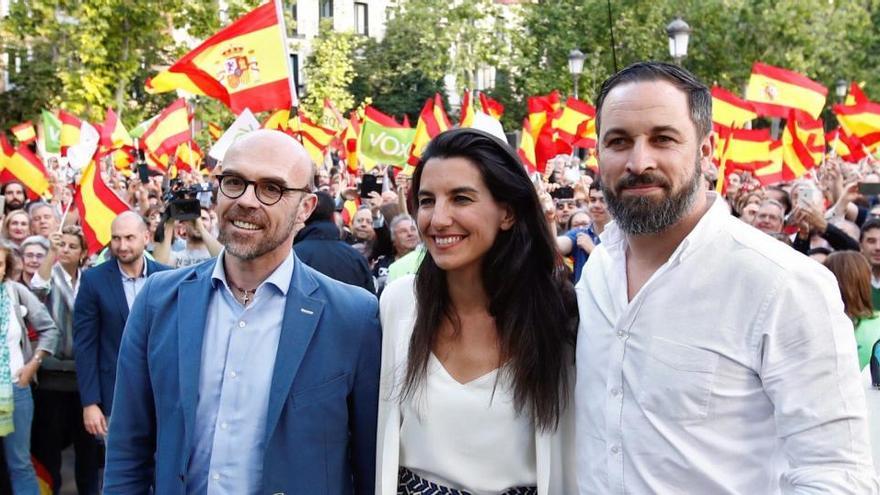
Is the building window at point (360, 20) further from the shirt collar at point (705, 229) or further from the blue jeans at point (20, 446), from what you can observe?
the shirt collar at point (705, 229)

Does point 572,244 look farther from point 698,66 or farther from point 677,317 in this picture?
point 698,66

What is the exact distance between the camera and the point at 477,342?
2.99 metres

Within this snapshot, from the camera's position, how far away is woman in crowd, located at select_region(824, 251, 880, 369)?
5238 millimetres

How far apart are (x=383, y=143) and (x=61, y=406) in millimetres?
8611

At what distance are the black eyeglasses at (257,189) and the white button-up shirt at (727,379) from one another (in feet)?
3.39

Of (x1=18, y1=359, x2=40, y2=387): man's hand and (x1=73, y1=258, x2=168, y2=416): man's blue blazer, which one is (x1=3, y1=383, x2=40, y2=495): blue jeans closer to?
(x1=18, y1=359, x2=40, y2=387): man's hand

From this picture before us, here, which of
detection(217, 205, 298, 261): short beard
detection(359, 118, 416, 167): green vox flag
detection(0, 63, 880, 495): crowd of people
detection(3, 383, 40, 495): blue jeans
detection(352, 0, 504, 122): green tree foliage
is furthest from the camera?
detection(352, 0, 504, 122): green tree foliage

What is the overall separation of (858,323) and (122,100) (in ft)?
91.3

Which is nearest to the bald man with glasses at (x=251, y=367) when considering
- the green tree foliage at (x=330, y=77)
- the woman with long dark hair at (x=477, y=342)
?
the woman with long dark hair at (x=477, y=342)

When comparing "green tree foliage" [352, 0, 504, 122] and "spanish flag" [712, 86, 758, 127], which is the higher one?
"green tree foliage" [352, 0, 504, 122]

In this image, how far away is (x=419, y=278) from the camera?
3.08 m

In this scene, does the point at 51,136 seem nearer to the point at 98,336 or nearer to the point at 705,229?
the point at 98,336

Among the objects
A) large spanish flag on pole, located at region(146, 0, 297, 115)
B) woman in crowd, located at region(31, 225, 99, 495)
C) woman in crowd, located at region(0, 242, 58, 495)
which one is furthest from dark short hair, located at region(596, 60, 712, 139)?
large spanish flag on pole, located at region(146, 0, 297, 115)

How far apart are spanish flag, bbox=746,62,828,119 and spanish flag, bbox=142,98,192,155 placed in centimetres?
825
